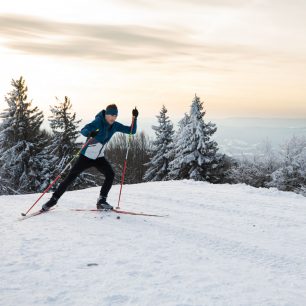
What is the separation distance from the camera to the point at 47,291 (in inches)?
137

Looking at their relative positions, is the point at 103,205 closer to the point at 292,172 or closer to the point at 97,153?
the point at 97,153

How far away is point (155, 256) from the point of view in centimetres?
456

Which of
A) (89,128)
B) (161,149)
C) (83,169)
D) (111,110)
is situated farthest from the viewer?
(161,149)

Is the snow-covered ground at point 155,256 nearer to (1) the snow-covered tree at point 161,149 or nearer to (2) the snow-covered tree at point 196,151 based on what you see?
(2) the snow-covered tree at point 196,151

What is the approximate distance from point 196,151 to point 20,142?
16.1m

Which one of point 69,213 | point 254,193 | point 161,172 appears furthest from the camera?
point 161,172

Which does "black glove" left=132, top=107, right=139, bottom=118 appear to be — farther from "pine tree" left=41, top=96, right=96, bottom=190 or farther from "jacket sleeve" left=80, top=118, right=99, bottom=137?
"pine tree" left=41, top=96, right=96, bottom=190

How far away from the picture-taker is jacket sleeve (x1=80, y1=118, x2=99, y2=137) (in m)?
6.87

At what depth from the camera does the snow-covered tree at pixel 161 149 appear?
4175 cm

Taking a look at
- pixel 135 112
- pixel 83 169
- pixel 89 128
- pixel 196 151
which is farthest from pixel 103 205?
pixel 196 151

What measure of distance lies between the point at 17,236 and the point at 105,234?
49.1 inches

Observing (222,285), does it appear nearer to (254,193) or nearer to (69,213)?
(69,213)

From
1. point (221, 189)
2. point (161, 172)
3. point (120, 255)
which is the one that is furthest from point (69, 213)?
point (161, 172)

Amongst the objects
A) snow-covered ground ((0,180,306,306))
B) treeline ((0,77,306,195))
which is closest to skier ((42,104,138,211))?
snow-covered ground ((0,180,306,306))
